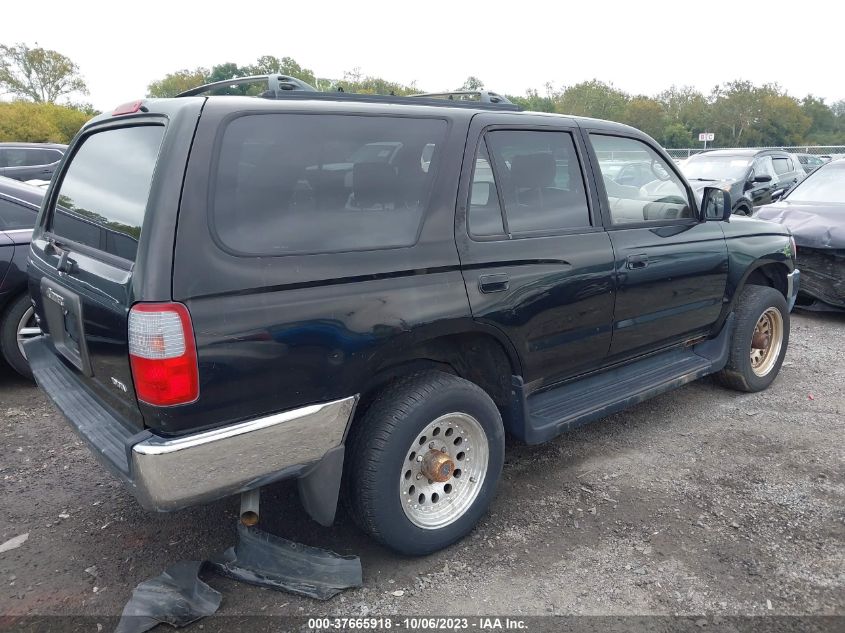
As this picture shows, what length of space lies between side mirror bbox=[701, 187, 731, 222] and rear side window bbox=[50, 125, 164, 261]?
328cm

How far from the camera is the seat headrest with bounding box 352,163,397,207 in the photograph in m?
2.55

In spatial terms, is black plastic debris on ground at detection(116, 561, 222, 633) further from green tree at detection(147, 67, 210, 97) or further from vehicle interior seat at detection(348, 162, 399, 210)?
green tree at detection(147, 67, 210, 97)

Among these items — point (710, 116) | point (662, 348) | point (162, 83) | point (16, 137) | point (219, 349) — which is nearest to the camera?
point (219, 349)

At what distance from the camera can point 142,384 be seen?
215cm

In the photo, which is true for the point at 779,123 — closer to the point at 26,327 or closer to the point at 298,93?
the point at 26,327

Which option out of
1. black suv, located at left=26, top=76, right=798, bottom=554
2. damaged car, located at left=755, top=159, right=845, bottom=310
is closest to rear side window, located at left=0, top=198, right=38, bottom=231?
black suv, located at left=26, top=76, right=798, bottom=554

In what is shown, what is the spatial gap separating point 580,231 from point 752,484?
1674 mm

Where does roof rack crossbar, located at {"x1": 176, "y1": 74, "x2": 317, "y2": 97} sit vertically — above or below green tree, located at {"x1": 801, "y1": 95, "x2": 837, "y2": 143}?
below

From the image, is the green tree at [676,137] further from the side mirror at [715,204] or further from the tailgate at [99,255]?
the tailgate at [99,255]

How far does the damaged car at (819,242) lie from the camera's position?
652 cm

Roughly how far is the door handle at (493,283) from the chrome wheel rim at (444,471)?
570mm

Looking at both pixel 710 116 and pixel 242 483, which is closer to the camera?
pixel 242 483

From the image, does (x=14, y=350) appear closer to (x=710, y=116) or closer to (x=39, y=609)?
(x=39, y=609)

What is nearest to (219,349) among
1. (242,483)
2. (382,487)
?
(242,483)
